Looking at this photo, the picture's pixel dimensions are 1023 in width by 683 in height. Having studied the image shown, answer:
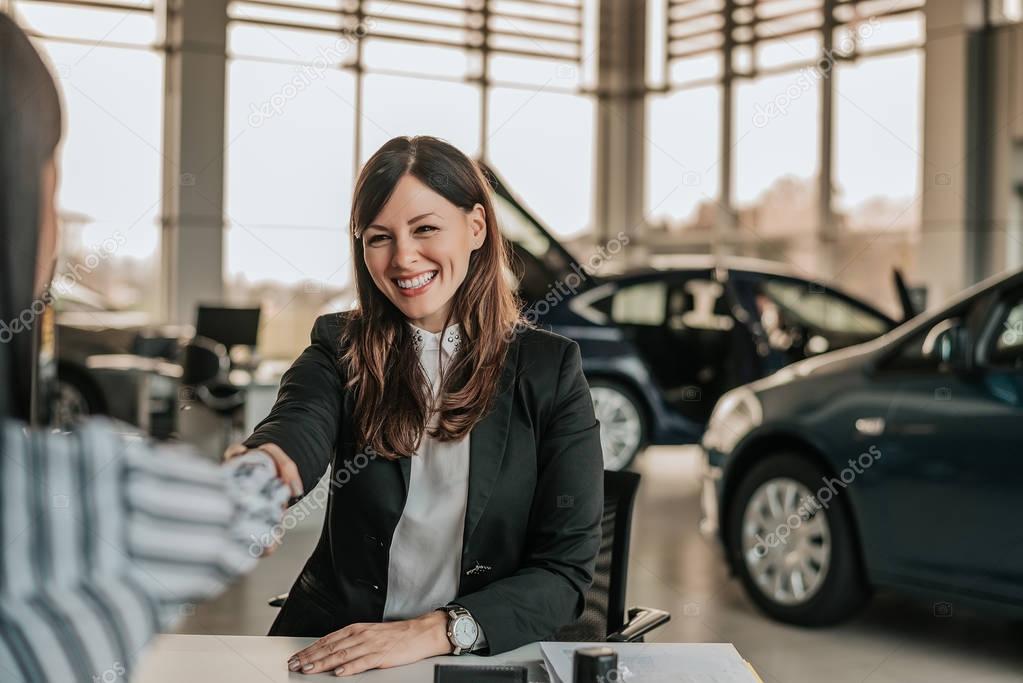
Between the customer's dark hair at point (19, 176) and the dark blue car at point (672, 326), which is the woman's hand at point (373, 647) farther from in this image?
the dark blue car at point (672, 326)

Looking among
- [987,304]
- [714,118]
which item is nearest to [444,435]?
[987,304]

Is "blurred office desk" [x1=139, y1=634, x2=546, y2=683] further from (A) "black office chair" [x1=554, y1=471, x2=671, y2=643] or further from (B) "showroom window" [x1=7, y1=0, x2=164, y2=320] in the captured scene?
(B) "showroom window" [x1=7, y1=0, x2=164, y2=320]

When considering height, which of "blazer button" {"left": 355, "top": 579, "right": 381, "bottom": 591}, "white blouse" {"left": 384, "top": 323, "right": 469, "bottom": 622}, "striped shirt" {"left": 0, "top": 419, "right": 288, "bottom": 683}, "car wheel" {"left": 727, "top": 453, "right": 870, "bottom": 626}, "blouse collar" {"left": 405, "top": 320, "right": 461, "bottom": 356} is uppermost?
"blouse collar" {"left": 405, "top": 320, "right": 461, "bottom": 356}

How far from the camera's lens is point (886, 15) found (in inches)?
423

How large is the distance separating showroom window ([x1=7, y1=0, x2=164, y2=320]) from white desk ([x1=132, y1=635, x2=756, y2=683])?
27.5ft

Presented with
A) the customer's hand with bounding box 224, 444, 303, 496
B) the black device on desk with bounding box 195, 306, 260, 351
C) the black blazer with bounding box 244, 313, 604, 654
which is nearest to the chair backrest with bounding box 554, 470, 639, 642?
the black blazer with bounding box 244, 313, 604, 654

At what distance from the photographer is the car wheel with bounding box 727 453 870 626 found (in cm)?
374

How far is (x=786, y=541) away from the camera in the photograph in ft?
12.9

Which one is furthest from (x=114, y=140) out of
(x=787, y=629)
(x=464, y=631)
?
(x=464, y=631)

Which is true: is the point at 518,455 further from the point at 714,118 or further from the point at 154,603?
the point at 714,118

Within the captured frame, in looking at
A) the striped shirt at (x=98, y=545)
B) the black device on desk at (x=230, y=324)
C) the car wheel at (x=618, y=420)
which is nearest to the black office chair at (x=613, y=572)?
the striped shirt at (x=98, y=545)

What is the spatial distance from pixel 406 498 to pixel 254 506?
1108mm

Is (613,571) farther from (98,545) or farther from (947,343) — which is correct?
(947,343)

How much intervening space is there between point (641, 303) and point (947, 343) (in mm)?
3522
